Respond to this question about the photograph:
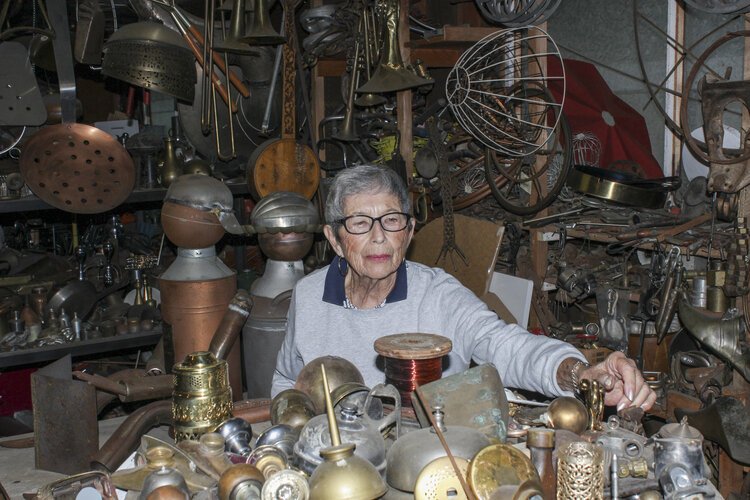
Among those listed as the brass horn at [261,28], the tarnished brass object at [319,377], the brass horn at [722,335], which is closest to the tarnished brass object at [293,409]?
the tarnished brass object at [319,377]

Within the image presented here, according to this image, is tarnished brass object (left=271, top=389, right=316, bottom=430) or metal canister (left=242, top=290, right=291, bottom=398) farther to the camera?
metal canister (left=242, top=290, right=291, bottom=398)

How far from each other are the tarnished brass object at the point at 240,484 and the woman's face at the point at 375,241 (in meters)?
1.30

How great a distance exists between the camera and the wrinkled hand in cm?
198

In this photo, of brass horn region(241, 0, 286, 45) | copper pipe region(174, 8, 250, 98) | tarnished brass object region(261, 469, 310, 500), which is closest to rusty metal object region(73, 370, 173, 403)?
tarnished brass object region(261, 469, 310, 500)

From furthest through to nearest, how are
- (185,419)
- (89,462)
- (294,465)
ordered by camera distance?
(89,462) → (185,419) → (294,465)

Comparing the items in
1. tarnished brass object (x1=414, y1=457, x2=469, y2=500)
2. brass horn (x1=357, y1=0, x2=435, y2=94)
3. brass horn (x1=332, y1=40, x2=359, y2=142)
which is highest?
brass horn (x1=357, y1=0, x2=435, y2=94)

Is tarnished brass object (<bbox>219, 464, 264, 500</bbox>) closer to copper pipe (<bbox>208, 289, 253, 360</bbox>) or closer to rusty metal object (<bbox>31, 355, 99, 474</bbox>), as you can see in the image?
rusty metal object (<bbox>31, 355, 99, 474</bbox>)

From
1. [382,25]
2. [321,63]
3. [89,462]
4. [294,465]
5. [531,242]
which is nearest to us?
[294,465]

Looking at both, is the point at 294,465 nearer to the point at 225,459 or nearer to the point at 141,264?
the point at 225,459

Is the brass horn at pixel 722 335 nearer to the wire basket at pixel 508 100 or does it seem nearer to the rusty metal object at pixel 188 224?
the wire basket at pixel 508 100

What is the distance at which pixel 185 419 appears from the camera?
1933 millimetres

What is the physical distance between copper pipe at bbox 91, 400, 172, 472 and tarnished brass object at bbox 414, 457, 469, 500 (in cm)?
105

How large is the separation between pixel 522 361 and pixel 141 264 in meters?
3.57

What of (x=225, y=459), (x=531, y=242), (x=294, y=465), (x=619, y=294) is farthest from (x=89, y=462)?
(x=531, y=242)
